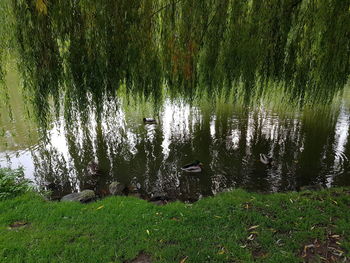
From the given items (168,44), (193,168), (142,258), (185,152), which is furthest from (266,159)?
(142,258)

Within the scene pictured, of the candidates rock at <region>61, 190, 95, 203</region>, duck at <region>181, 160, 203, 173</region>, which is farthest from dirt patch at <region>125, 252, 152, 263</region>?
duck at <region>181, 160, 203, 173</region>

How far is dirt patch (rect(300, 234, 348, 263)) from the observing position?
2.52m

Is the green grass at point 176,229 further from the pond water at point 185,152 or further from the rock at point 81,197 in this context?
the pond water at point 185,152

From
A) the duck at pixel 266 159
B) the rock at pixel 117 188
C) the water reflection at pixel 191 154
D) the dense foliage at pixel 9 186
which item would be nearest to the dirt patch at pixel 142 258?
the water reflection at pixel 191 154

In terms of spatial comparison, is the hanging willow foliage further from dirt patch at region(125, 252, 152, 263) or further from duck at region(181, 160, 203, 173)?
dirt patch at region(125, 252, 152, 263)

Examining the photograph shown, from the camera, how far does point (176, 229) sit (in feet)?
10.1

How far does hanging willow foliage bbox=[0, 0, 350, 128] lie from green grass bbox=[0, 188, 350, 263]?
183 centimetres

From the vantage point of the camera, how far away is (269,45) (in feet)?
12.4

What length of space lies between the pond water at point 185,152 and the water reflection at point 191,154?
0.08 ft

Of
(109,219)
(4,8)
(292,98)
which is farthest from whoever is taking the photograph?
(292,98)

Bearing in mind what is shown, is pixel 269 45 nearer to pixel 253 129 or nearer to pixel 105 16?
pixel 105 16

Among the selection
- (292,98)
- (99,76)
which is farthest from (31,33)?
(292,98)

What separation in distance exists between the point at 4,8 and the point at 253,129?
313 inches

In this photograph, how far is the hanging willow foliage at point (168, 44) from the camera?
10.6 feet
